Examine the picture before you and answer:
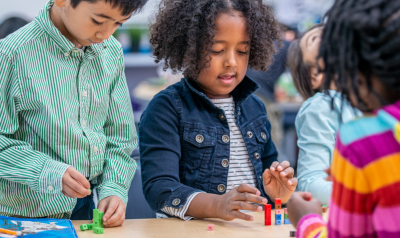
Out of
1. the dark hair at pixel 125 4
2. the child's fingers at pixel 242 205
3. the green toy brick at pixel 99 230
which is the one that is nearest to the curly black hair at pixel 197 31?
the dark hair at pixel 125 4

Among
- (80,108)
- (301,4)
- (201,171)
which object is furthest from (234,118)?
(301,4)

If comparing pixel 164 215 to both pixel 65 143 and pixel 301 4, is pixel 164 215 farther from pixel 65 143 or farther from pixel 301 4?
pixel 301 4

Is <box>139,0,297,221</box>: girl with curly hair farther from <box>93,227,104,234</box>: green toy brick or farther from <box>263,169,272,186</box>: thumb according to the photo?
<box>93,227,104,234</box>: green toy brick

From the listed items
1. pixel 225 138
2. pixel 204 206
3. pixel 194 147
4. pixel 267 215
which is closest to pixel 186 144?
pixel 194 147

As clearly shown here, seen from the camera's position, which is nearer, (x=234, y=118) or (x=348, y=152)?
(x=348, y=152)

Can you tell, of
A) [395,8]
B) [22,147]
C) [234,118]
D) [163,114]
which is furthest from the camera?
[234,118]

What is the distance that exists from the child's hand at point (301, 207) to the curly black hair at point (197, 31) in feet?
2.02

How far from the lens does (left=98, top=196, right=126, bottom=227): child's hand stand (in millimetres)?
1102

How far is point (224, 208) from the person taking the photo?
1.11 m

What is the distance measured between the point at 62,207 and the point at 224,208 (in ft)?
1.49

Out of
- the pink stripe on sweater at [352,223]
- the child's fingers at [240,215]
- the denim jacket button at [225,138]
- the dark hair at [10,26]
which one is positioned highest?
the dark hair at [10,26]

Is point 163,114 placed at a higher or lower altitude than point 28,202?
Answer: higher

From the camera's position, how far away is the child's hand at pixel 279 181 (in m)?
1.19

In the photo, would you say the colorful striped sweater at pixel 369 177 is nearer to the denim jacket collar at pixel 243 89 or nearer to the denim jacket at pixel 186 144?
the denim jacket at pixel 186 144
